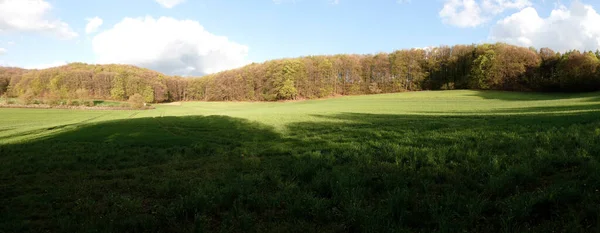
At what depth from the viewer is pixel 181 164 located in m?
10.6

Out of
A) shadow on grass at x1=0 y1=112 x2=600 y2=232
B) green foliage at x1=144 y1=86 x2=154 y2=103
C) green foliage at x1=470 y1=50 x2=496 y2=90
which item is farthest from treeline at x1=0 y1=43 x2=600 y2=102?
shadow on grass at x1=0 y1=112 x2=600 y2=232

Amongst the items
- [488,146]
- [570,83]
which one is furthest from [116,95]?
[570,83]

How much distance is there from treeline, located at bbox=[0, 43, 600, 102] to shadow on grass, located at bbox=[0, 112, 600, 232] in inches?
2518

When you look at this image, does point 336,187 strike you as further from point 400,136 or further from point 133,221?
point 400,136

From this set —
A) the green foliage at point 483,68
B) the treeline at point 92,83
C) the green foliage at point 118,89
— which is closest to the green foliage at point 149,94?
the treeline at point 92,83

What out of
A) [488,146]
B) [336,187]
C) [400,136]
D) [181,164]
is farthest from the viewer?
[400,136]

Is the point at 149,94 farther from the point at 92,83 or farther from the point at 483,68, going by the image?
the point at 483,68

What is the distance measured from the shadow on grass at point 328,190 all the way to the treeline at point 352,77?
6395 cm

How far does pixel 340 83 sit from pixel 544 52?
4802 cm

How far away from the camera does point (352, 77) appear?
88250mm

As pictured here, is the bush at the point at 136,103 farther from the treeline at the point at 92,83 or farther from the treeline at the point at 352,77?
the treeline at the point at 92,83

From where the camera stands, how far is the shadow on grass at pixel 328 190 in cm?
473

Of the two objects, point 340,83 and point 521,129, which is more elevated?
point 340,83

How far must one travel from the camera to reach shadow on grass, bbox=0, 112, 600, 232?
15.5 feet
